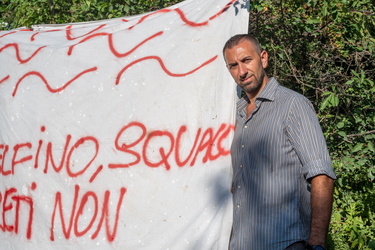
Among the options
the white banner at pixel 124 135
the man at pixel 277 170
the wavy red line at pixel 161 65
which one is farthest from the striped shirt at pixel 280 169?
the wavy red line at pixel 161 65

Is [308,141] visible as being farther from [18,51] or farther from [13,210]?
[18,51]

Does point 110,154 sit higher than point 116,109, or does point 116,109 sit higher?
point 116,109

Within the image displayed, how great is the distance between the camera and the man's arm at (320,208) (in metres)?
2.39

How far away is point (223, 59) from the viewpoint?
3.05 m

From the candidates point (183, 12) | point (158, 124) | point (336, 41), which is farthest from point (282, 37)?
point (158, 124)

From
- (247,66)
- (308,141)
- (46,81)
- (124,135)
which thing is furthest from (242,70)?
(46,81)

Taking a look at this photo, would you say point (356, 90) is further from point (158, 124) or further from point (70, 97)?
point (70, 97)

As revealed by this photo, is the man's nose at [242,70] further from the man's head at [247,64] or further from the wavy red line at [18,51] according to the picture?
the wavy red line at [18,51]

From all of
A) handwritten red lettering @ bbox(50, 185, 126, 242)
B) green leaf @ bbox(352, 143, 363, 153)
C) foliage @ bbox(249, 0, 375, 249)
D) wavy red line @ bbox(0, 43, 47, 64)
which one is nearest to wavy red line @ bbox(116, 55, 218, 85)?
handwritten red lettering @ bbox(50, 185, 126, 242)

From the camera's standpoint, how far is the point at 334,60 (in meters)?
4.23

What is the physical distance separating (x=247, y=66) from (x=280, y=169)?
1.69 feet

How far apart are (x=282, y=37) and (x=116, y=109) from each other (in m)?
1.54

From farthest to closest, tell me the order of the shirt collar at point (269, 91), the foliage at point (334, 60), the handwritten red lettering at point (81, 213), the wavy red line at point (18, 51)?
the foliage at point (334, 60), the wavy red line at point (18, 51), the handwritten red lettering at point (81, 213), the shirt collar at point (269, 91)

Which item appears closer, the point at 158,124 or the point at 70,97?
the point at 158,124
